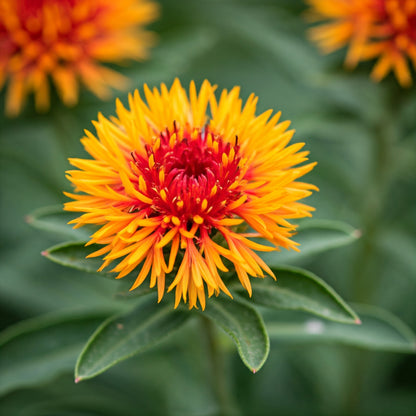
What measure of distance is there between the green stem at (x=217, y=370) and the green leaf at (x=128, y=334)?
157 millimetres

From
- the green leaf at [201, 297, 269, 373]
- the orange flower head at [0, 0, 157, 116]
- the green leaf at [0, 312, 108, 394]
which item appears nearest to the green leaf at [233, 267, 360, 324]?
the green leaf at [201, 297, 269, 373]

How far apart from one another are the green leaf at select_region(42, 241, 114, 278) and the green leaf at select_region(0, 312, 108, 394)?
20.1 inches

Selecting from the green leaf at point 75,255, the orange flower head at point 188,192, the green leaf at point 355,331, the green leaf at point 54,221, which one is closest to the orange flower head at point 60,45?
the green leaf at point 54,221

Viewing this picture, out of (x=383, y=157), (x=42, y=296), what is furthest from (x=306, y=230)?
(x=42, y=296)

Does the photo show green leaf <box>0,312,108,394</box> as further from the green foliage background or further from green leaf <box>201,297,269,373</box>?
green leaf <box>201,297,269,373</box>

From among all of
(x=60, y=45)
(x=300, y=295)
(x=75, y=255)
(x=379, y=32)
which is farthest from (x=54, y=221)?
(x=379, y=32)

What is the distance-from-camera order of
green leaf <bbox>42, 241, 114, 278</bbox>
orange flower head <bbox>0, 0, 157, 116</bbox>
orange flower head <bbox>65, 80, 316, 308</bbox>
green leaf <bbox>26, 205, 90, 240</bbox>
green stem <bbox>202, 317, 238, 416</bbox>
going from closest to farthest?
orange flower head <bbox>65, 80, 316, 308</bbox>
green leaf <bbox>42, 241, 114, 278</bbox>
green leaf <bbox>26, 205, 90, 240</bbox>
green stem <bbox>202, 317, 238, 416</bbox>
orange flower head <bbox>0, 0, 157, 116</bbox>

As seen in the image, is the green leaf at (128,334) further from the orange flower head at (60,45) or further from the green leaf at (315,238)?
the orange flower head at (60,45)

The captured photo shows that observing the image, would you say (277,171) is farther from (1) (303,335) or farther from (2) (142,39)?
(2) (142,39)

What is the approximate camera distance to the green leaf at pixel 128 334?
1.41 meters

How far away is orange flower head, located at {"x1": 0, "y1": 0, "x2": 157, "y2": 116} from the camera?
233 centimetres

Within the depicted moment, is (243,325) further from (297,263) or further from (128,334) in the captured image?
(297,263)

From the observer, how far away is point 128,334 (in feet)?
4.96

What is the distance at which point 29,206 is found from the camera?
2807 millimetres
